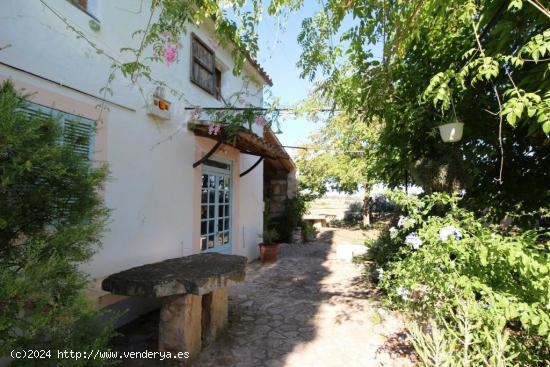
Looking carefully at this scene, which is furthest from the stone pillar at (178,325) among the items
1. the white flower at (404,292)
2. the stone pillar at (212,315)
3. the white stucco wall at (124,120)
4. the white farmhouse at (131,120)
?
the white flower at (404,292)

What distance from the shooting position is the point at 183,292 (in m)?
3.06

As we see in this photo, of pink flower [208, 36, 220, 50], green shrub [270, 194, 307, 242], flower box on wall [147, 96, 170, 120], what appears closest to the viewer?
flower box on wall [147, 96, 170, 120]

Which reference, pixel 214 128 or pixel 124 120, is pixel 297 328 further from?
pixel 124 120

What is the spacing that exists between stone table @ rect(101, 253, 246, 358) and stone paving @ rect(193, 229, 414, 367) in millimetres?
241

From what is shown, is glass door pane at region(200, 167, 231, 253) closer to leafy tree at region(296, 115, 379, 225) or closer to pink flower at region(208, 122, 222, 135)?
pink flower at region(208, 122, 222, 135)

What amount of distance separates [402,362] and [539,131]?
290 cm

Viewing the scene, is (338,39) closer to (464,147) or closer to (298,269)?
(464,147)

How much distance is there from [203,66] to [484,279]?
18.3 ft

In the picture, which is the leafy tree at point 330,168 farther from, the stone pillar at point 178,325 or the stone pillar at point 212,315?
the stone pillar at point 178,325

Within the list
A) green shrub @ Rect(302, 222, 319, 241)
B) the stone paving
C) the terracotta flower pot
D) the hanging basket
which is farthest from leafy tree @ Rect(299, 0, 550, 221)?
green shrub @ Rect(302, 222, 319, 241)

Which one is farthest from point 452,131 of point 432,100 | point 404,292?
point 404,292

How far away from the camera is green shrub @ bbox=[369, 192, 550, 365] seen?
2.13 meters

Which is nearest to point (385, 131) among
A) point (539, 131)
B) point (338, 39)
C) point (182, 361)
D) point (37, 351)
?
point (338, 39)

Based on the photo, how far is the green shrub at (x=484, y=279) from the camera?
213cm
